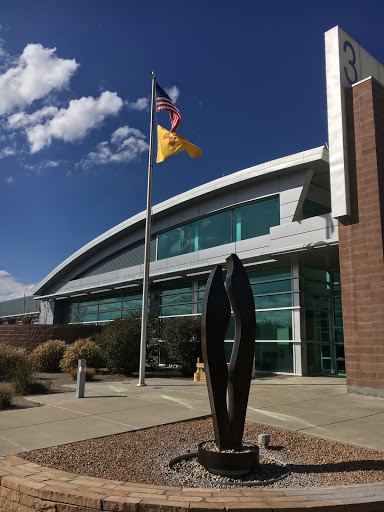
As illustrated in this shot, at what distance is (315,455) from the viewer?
5766mm

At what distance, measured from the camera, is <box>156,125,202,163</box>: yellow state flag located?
568 inches

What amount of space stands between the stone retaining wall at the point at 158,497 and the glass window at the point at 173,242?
1866 cm

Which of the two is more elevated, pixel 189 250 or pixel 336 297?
pixel 189 250

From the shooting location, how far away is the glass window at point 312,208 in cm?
1760

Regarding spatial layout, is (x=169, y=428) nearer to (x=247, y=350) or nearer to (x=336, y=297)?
(x=247, y=350)

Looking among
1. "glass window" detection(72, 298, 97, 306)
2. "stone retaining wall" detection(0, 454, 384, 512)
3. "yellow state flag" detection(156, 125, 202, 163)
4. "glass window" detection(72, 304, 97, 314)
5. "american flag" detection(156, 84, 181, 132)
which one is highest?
"american flag" detection(156, 84, 181, 132)

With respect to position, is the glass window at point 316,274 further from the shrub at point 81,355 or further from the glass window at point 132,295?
the glass window at point 132,295

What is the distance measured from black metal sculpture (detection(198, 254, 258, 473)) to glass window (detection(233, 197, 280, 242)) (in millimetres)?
13021

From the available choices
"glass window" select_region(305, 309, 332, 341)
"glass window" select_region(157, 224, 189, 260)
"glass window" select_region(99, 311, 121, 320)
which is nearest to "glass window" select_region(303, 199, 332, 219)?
"glass window" select_region(305, 309, 332, 341)

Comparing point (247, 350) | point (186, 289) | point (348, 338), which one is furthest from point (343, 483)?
point (186, 289)

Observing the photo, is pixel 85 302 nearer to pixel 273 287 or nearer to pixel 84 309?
pixel 84 309

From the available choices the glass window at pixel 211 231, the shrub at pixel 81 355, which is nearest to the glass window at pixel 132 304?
the glass window at pixel 211 231

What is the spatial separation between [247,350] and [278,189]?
13.7 meters

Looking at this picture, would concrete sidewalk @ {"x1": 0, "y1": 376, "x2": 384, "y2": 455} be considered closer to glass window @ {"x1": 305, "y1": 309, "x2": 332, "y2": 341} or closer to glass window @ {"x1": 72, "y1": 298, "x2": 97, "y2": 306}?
glass window @ {"x1": 305, "y1": 309, "x2": 332, "y2": 341}
